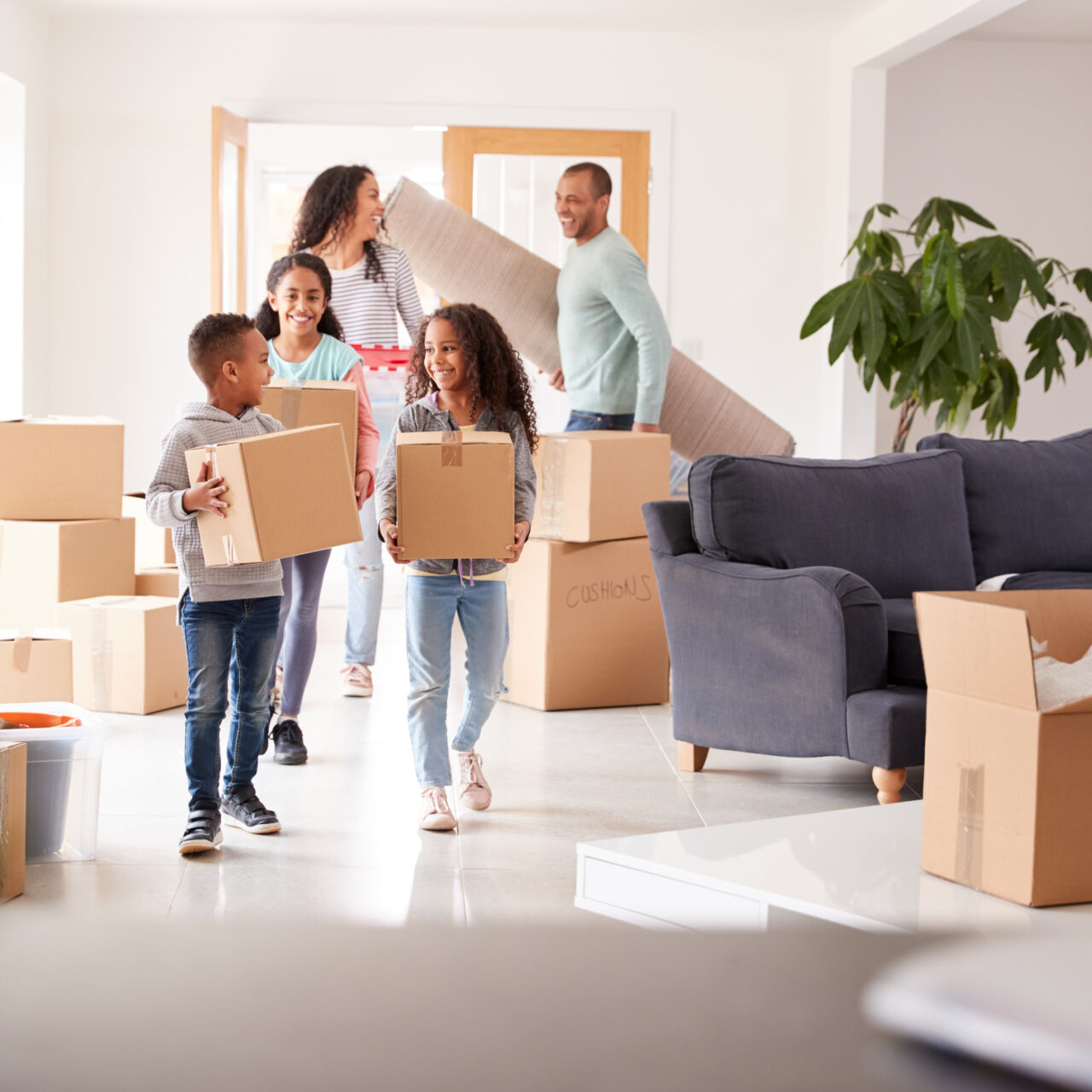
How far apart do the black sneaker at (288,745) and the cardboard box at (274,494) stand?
0.85 m

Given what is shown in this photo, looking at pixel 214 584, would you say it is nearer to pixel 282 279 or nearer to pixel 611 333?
pixel 282 279

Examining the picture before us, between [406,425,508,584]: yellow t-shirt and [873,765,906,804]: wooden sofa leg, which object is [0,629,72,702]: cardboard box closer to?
[406,425,508,584]: yellow t-shirt

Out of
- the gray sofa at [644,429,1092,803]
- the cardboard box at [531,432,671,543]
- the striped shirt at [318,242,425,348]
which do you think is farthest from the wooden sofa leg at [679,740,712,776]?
the striped shirt at [318,242,425,348]

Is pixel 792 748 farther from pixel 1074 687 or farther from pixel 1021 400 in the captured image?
pixel 1021 400

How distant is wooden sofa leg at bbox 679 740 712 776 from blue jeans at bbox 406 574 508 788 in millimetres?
669

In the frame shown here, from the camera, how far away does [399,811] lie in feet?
8.99

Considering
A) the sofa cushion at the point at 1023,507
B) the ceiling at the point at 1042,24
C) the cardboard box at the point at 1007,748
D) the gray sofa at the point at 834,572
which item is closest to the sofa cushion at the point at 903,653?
the gray sofa at the point at 834,572

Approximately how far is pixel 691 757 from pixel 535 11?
371cm

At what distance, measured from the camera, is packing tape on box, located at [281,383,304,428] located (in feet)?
10.2

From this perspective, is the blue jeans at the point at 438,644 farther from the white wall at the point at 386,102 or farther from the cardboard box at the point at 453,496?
the white wall at the point at 386,102

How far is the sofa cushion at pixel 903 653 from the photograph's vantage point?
9.12 feet

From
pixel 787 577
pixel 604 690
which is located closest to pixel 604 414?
pixel 604 690

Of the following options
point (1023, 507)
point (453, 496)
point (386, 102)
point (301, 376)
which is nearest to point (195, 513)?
point (453, 496)

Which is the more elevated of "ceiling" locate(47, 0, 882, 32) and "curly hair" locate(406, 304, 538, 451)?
"ceiling" locate(47, 0, 882, 32)
